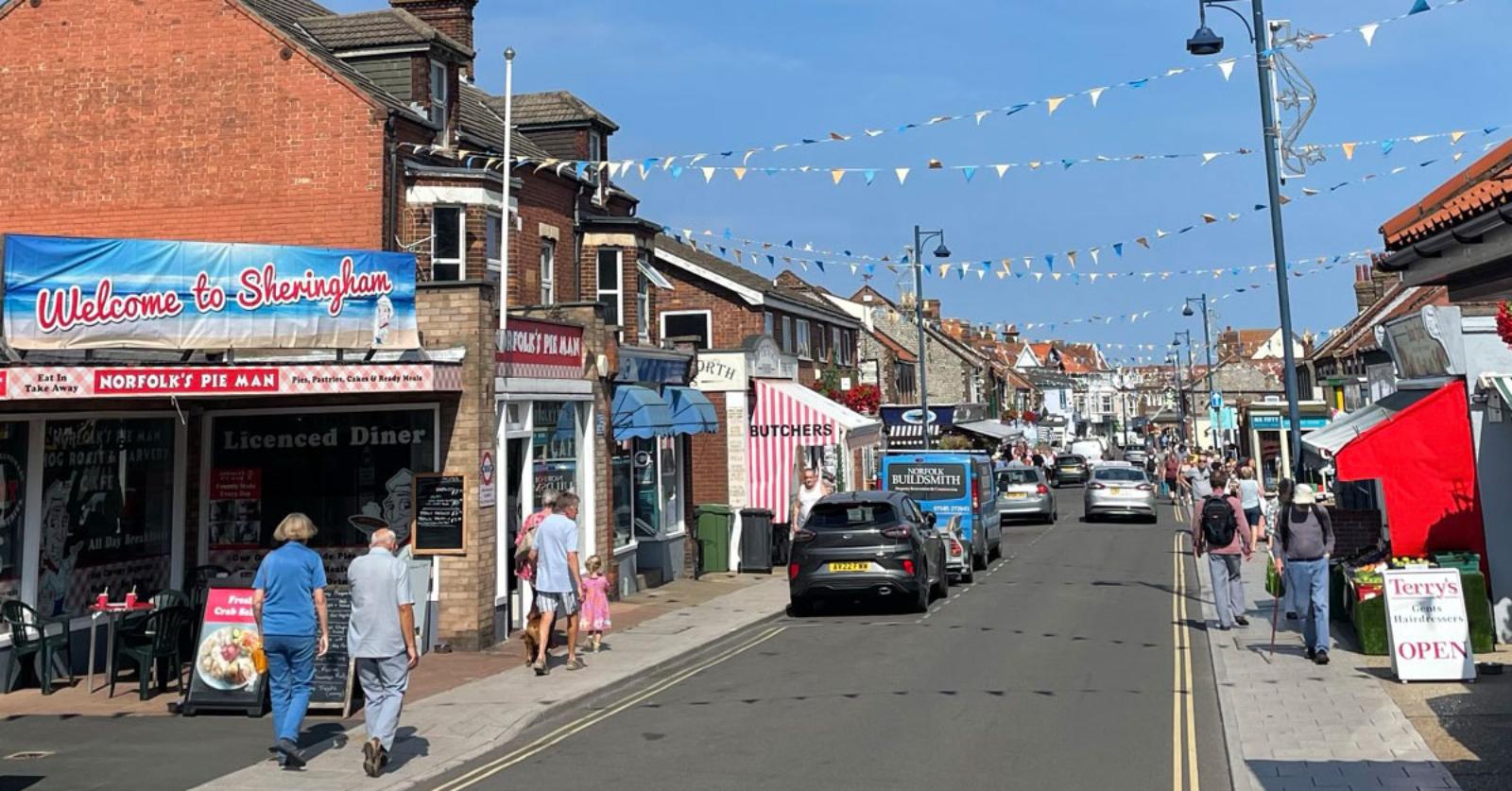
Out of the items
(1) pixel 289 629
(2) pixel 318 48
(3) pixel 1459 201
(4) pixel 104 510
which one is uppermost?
(2) pixel 318 48

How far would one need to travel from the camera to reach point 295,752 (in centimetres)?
855

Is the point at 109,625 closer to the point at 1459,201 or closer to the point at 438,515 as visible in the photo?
the point at 438,515

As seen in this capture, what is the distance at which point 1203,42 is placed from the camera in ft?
51.6

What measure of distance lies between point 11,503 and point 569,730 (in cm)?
621

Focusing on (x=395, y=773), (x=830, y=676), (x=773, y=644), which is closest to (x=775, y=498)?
(x=773, y=644)

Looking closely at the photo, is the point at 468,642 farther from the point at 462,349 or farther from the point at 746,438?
the point at 746,438

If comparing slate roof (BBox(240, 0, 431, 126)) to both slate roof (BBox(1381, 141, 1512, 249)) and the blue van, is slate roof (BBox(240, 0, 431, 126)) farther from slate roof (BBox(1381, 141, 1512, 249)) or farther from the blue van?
slate roof (BBox(1381, 141, 1512, 249))

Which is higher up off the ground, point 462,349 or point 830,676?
point 462,349

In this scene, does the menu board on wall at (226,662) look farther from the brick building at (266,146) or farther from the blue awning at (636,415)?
the blue awning at (636,415)

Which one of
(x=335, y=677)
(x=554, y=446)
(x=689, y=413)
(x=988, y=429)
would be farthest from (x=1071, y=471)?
(x=335, y=677)

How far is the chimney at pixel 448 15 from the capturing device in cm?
2480

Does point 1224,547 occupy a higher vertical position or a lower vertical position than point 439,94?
lower

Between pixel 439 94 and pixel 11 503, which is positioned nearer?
pixel 11 503

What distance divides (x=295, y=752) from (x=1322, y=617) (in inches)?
367
